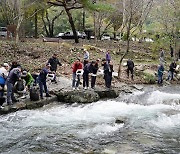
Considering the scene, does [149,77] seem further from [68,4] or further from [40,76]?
[68,4]

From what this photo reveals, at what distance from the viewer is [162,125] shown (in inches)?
465

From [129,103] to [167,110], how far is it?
1911 millimetres

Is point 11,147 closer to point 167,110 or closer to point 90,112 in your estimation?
point 90,112

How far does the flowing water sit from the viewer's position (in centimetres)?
955

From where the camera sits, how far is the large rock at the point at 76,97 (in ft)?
48.9

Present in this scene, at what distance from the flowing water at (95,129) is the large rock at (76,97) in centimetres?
44

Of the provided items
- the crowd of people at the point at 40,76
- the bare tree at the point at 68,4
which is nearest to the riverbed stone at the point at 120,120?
the crowd of people at the point at 40,76

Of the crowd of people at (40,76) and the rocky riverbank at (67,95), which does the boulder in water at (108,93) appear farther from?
the crowd of people at (40,76)

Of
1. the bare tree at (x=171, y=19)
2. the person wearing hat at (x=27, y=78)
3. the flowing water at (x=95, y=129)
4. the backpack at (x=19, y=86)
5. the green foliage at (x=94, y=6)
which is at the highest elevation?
the green foliage at (x=94, y=6)

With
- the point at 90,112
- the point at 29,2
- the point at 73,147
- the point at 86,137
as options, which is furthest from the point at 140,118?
the point at 29,2

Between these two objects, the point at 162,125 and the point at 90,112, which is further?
the point at 90,112

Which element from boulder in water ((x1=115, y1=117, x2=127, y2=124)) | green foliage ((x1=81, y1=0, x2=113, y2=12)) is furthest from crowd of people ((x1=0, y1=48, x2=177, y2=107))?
green foliage ((x1=81, y1=0, x2=113, y2=12))

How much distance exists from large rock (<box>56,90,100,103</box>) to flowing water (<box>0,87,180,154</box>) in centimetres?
44

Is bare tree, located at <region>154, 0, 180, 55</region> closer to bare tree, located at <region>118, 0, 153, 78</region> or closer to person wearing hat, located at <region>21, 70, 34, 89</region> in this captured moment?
bare tree, located at <region>118, 0, 153, 78</region>
